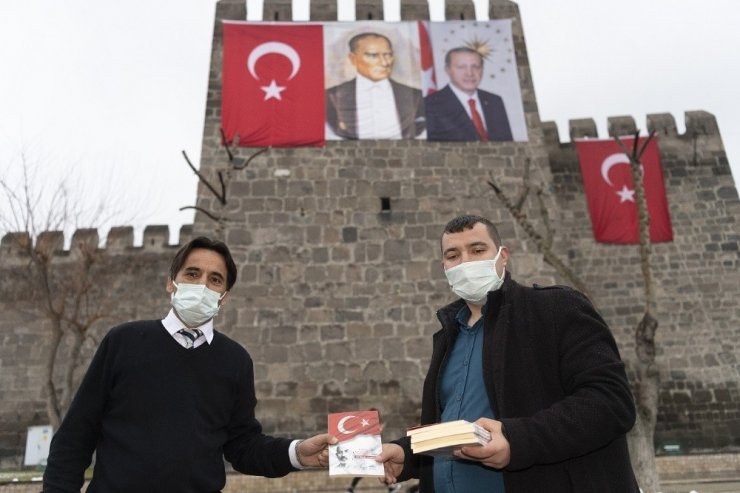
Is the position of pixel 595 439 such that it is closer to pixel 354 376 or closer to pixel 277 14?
pixel 354 376

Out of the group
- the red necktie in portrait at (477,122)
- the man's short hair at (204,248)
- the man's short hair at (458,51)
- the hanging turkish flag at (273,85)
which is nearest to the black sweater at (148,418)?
the man's short hair at (204,248)

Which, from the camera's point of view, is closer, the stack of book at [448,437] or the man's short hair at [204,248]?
the stack of book at [448,437]

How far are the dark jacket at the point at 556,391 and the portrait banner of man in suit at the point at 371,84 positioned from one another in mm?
7924

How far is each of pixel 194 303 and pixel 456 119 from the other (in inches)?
322

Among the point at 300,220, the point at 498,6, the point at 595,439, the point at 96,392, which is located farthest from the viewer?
the point at 498,6

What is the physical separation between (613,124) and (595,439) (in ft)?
41.3

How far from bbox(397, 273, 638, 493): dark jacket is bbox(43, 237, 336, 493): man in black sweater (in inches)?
30.4

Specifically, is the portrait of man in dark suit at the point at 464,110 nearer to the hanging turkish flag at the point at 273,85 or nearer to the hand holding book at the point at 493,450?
the hanging turkish flag at the point at 273,85

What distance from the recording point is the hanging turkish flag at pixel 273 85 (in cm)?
980

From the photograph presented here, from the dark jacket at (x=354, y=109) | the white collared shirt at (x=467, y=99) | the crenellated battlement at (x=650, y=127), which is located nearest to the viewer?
the dark jacket at (x=354, y=109)

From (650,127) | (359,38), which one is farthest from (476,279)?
(650,127)

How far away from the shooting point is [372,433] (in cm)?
229

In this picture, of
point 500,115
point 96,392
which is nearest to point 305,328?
point 500,115

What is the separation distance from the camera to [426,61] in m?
10.3
